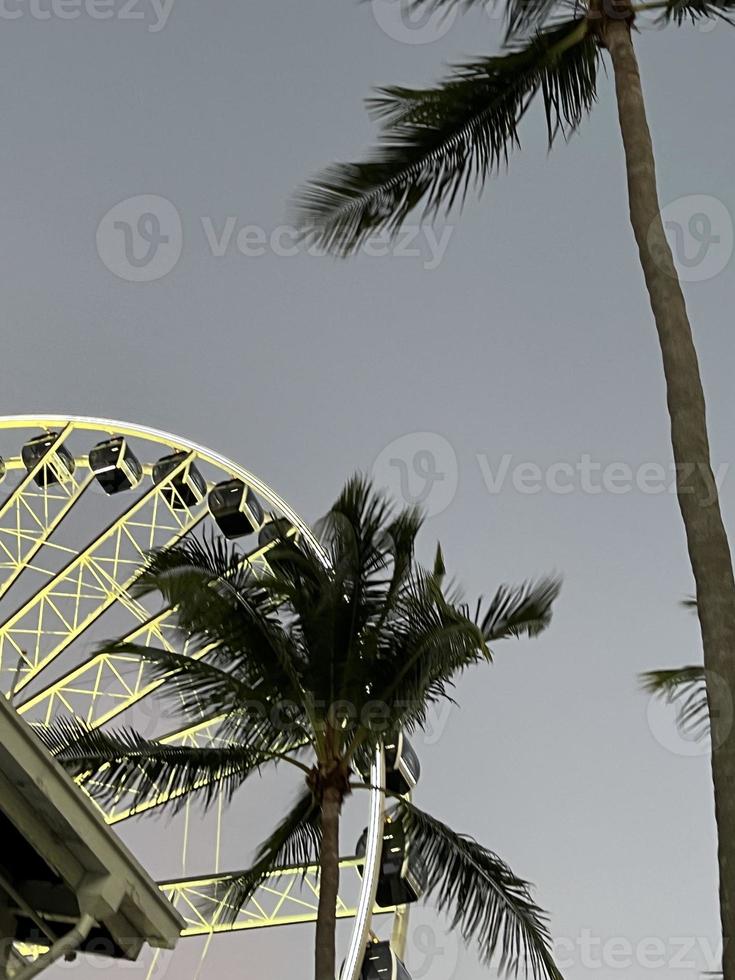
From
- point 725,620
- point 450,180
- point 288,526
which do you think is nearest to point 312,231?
point 450,180

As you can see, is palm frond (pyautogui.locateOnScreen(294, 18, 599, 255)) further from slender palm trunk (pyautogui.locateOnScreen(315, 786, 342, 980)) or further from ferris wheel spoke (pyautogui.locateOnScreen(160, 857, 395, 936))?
ferris wheel spoke (pyautogui.locateOnScreen(160, 857, 395, 936))

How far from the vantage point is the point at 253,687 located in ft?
45.0

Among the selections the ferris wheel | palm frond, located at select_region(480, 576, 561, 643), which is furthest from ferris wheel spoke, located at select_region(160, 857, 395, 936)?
palm frond, located at select_region(480, 576, 561, 643)

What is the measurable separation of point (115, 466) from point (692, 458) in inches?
673

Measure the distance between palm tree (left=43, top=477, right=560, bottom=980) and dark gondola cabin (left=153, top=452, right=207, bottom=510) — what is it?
10788 millimetres

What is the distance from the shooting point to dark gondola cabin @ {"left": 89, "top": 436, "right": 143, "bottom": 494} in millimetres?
24953

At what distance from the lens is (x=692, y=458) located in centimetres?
916

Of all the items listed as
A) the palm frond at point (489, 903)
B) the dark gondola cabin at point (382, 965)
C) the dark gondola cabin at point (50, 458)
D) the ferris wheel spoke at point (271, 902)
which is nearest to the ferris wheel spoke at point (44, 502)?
the dark gondola cabin at point (50, 458)

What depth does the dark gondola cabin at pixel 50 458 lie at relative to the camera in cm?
2550

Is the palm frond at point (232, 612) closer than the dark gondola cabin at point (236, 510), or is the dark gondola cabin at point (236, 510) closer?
the palm frond at point (232, 612)

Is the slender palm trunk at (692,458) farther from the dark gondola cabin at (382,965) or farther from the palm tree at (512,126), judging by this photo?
the dark gondola cabin at (382,965)

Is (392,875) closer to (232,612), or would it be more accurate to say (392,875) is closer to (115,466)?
(232,612)

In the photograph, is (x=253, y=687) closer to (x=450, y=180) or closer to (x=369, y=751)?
(x=369, y=751)

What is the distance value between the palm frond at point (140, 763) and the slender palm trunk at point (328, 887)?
0.93m
